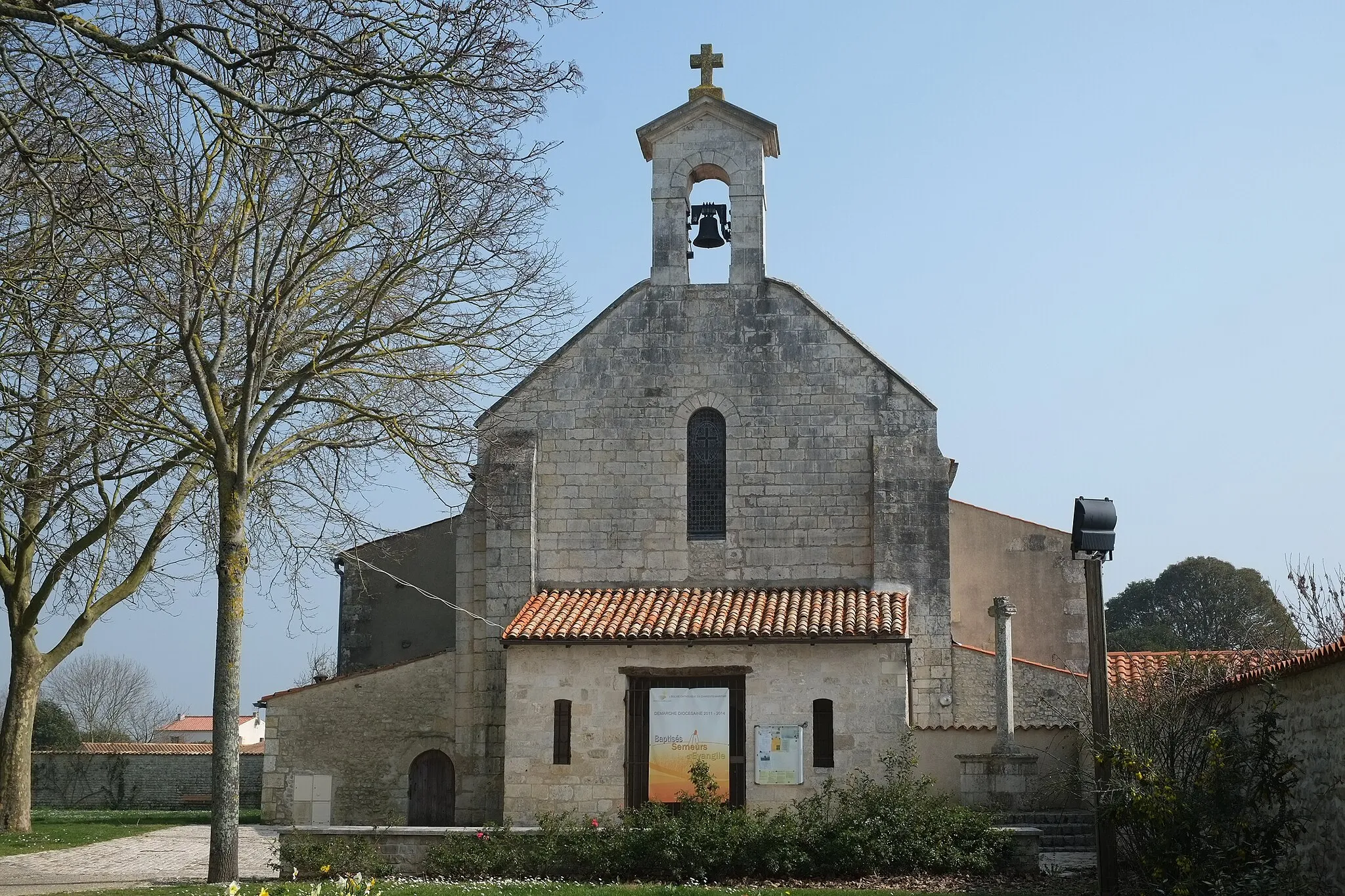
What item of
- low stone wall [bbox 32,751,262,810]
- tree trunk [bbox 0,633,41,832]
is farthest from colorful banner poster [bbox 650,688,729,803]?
low stone wall [bbox 32,751,262,810]

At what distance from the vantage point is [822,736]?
20.2 meters

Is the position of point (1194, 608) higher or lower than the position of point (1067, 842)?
higher

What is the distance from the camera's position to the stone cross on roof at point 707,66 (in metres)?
23.9

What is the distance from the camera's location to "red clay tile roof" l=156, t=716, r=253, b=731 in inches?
2474

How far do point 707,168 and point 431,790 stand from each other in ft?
36.6

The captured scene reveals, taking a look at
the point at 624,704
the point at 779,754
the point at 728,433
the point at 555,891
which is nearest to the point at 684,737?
the point at 624,704

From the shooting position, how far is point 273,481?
18.3 m

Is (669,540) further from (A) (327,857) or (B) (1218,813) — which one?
(B) (1218,813)

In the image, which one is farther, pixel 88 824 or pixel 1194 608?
pixel 1194 608

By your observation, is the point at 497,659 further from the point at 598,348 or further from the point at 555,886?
the point at 555,886

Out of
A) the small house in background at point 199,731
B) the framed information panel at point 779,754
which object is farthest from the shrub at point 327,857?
the small house in background at point 199,731

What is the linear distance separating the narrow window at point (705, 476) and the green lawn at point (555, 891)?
8171 mm

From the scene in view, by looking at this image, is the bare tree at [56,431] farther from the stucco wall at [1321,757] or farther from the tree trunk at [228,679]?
the stucco wall at [1321,757]

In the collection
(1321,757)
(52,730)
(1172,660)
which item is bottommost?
(52,730)
